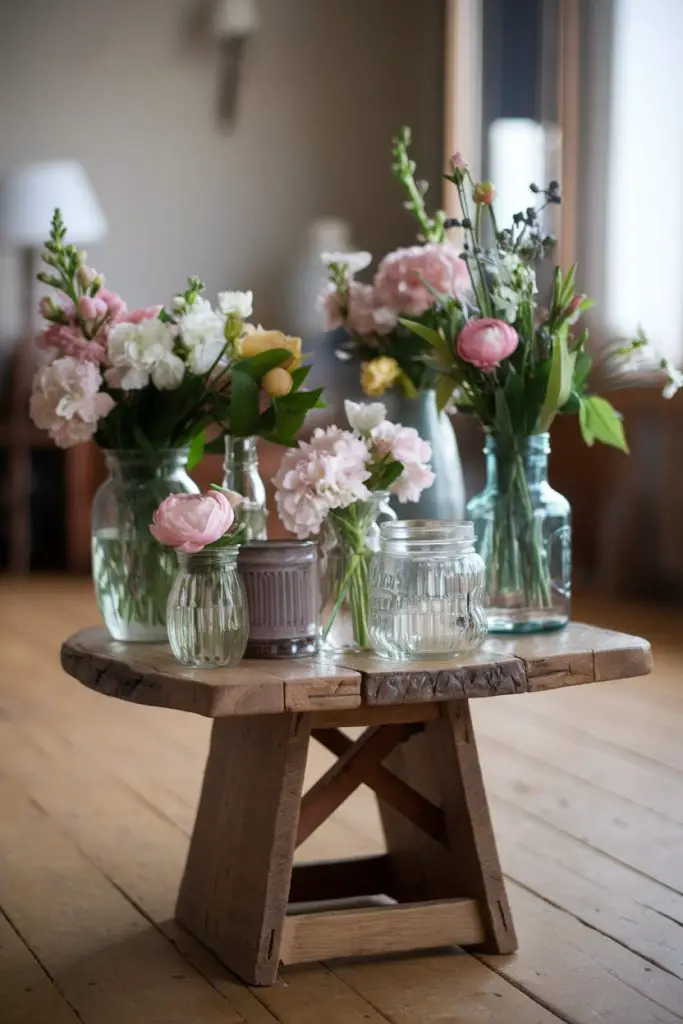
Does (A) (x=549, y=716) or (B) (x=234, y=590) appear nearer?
(B) (x=234, y=590)

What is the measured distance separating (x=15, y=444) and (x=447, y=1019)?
404 cm

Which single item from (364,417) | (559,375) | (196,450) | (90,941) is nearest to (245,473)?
(196,450)

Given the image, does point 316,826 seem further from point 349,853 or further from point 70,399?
point 70,399

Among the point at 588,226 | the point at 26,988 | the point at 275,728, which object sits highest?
the point at 588,226

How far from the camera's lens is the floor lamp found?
526 cm

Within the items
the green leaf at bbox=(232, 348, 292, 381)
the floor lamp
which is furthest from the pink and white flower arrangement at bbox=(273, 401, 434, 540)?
the floor lamp

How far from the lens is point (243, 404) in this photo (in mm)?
1671

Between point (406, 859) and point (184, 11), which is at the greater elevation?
point (184, 11)

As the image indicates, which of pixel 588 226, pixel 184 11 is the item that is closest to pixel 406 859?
pixel 588 226

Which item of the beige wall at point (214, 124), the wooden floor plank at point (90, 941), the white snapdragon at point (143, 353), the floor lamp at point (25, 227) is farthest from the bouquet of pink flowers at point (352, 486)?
the beige wall at point (214, 124)

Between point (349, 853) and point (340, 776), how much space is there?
1.63 feet

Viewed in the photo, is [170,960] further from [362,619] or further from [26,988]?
[362,619]

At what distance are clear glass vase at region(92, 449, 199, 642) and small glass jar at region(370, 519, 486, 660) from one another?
0.30 meters

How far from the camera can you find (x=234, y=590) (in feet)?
5.02
